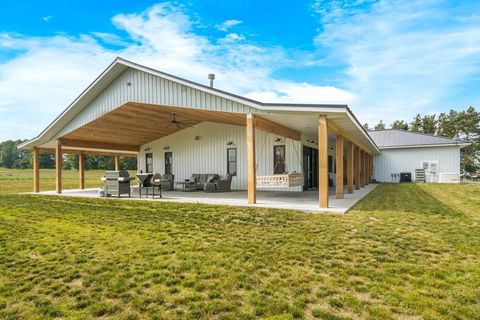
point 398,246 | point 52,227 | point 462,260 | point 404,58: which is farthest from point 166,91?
point 404,58

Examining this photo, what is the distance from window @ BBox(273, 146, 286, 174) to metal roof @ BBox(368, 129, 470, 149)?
11.8 meters

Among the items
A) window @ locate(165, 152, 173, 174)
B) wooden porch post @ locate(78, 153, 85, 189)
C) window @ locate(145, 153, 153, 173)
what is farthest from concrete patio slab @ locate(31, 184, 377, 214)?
wooden porch post @ locate(78, 153, 85, 189)

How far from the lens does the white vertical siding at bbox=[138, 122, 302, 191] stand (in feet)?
44.8

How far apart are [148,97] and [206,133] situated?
5.69 metres

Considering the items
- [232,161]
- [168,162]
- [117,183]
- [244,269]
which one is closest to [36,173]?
[117,183]

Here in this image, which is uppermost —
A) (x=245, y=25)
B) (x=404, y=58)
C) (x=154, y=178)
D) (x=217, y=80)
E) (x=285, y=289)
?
(x=245, y=25)

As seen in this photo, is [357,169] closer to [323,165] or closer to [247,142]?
[323,165]

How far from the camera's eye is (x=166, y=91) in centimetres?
971

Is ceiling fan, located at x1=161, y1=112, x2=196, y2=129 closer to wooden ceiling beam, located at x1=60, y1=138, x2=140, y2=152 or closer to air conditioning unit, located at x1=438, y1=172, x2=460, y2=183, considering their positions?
wooden ceiling beam, located at x1=60, y1=138, x2=140, y2=152

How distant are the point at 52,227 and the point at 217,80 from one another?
28.0 feet

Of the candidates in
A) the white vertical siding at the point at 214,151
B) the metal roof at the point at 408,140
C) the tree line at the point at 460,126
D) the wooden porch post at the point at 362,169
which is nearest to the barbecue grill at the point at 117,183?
the white vertical siding at the point at 214,151

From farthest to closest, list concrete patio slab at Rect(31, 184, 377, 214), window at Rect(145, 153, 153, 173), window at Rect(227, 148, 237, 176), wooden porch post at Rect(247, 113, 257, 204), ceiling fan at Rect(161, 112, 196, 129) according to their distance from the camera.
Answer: window at Rect(145, 153, 153, 173) → window at Rect(227, 148, 237, 176) → ceiling fan at Rect(161, 112, 196, 129) → wooden porch post at Rect(247, 113, 257, 204) → concrete patio slab at Rect(31, 184, 377, 214)

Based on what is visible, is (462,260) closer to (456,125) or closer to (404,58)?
(404,58)

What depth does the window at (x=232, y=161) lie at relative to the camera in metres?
14.7
